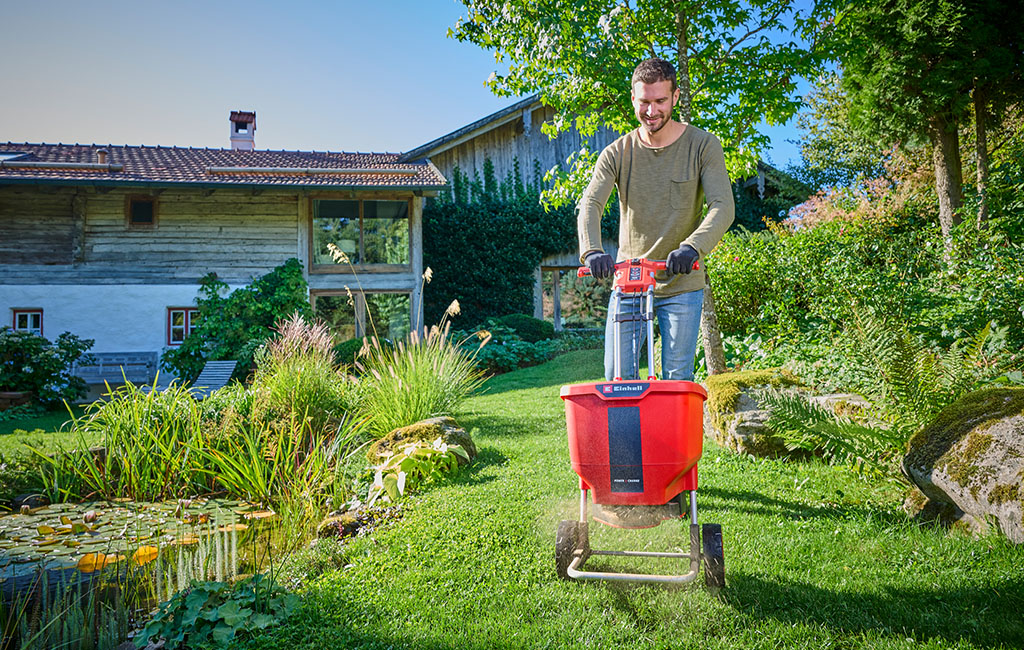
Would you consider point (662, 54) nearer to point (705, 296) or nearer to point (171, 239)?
point (705, 296)

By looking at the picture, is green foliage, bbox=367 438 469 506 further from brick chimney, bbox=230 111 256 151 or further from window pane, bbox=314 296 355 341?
brick chimney, bbox=230 111 256 151

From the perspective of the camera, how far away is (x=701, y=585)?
8.32 feet

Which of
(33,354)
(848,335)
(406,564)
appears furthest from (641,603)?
(33,354)

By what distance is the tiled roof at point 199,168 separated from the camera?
14.0 meters

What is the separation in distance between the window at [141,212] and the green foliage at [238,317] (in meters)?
1.93

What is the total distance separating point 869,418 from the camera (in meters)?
3.89

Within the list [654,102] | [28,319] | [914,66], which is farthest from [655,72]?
[28,319]

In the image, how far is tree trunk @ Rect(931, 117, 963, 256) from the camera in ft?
32.4

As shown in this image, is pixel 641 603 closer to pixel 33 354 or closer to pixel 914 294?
pixel 914 294

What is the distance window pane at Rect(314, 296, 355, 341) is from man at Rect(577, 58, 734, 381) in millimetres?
13612

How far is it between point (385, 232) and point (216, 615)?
47.9 feet

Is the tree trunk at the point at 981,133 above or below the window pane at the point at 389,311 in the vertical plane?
above

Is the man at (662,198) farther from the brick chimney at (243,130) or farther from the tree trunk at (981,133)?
the brick chimney at (243,130)

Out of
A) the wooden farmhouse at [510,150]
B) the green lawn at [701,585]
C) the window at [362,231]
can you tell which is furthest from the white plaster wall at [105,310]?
the green lawn at [701,585]
